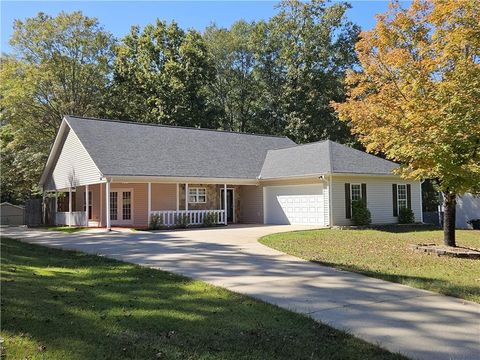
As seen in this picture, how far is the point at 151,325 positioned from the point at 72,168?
2288 cm

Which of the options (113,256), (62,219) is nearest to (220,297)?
(113,256)

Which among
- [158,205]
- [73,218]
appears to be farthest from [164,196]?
[73,218]

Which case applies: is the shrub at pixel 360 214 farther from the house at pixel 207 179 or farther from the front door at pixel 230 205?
the front door at pixel 230 205

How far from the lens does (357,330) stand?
5797 millimetres

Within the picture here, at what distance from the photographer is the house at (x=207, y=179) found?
23406 mm

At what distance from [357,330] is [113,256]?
7812 mm

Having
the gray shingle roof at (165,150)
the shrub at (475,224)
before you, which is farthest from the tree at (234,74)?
the shrub at (475,224)

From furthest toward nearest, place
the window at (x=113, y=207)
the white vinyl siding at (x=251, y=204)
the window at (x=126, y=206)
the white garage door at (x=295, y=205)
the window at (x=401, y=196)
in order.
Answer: the white vinyl siding at (x=251, y=204), the window at (x=401, y=196), the window at (x=113, y=207), the window at (x=126, y=206), the white garage door at (x=295, y=205)

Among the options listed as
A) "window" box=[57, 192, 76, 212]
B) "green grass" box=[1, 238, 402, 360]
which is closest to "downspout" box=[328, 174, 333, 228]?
"green grass" box=[1, 238, 402, 360]

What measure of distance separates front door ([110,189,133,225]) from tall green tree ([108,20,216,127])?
15.7 meters

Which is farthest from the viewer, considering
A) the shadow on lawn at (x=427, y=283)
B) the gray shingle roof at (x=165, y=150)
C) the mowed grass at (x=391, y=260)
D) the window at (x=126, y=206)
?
the window at (x=126, y=206)

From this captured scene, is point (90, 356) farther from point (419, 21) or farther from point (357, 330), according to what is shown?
point (419, 21)

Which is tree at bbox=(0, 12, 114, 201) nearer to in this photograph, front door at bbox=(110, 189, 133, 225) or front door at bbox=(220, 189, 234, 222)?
front door at bbox=(110, 189, 133, 225)

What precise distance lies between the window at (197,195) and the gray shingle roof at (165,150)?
1603 mm
